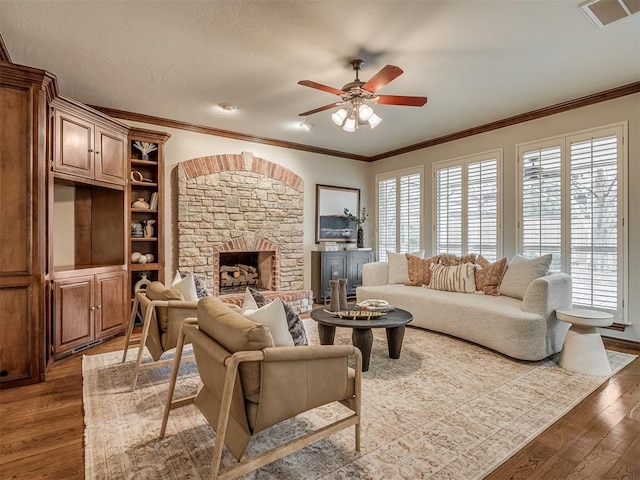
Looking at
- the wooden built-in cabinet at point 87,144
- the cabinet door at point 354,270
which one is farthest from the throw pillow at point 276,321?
the cabinet door at point 354,270

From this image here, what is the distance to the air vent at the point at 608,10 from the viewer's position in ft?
7.58

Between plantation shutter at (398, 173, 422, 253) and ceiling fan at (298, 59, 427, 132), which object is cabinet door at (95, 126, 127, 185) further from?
plantation shutter at (398, 173, 422, 253)

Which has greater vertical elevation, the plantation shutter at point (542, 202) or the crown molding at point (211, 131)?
the crown molding at point (211, 131)

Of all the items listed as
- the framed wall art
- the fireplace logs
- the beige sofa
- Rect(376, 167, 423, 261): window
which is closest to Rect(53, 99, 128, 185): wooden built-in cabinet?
the fireplace logs

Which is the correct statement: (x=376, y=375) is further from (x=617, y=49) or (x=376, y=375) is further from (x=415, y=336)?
(x=617, y=49)

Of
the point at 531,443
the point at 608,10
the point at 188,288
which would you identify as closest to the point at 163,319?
the point at 188,288

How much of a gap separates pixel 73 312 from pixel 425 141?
17.3 feet

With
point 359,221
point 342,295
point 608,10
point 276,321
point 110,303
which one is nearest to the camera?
point 276,321

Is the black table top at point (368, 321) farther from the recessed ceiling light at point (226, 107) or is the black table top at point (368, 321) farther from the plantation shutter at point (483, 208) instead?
the recessed ceiling light at point (226, 107)

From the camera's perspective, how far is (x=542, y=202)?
171 inches

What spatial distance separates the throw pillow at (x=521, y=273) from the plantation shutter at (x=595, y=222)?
51 centimetres

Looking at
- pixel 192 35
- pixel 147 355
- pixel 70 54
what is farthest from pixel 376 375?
pixel 70 54

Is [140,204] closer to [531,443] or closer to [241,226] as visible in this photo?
[241,226]

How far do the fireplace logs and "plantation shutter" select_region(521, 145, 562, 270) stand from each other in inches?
157
